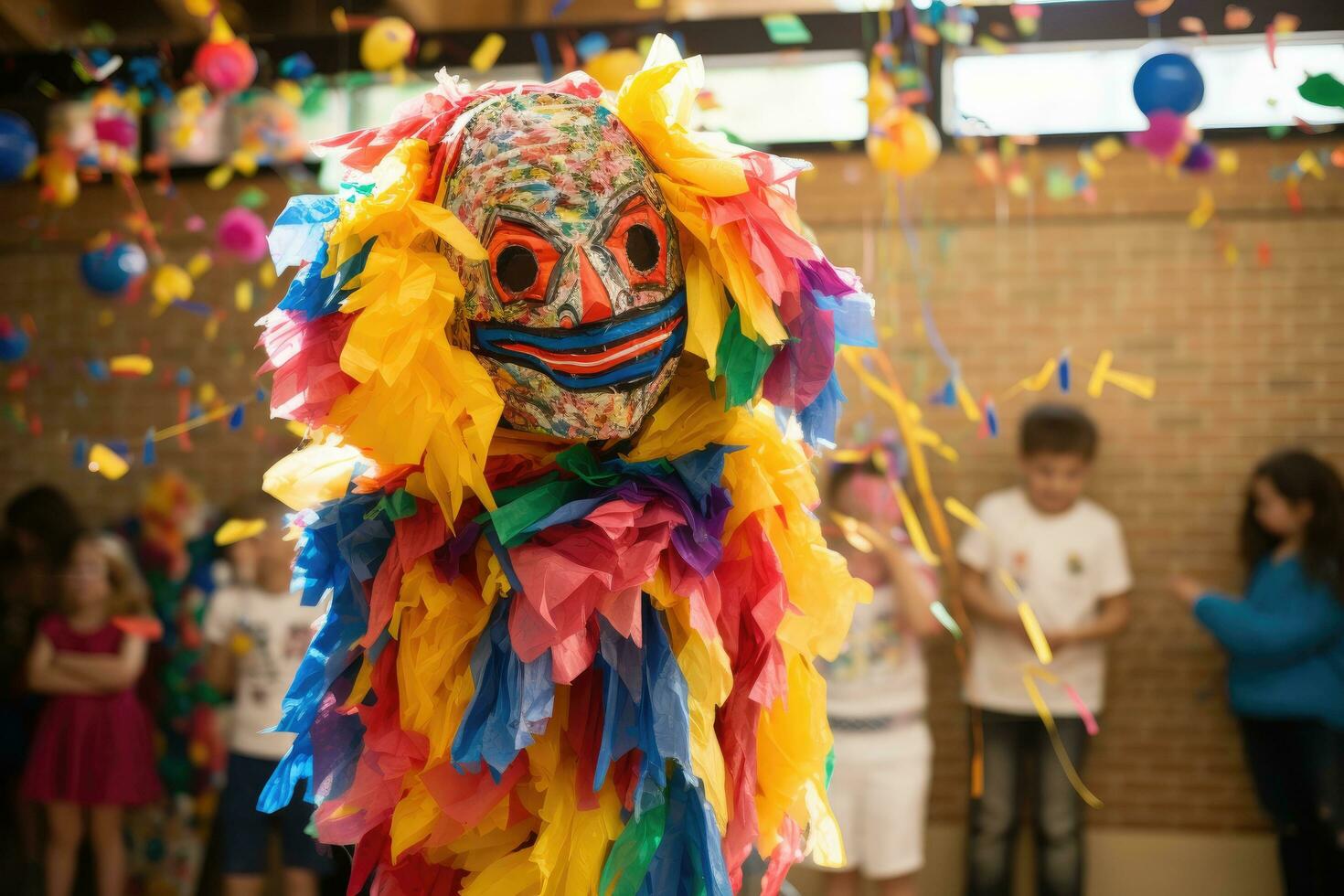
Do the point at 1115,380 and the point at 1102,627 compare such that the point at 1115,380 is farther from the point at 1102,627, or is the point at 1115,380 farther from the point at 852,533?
the point at 852,533

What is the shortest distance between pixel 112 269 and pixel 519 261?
282 centimetres

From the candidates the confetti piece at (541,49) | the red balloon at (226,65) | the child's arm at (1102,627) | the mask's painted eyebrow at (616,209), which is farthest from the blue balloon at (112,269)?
the mask's painted eyebrow at (616,209)

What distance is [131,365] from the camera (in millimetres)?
4160

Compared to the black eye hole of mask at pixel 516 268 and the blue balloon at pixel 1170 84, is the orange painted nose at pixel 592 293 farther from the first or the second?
the blue balloon at pixel 1170 84

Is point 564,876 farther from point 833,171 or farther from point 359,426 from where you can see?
point 833,171

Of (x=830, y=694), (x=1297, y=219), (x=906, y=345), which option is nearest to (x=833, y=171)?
(x=906, y=345)

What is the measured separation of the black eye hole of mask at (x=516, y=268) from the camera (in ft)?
3.78

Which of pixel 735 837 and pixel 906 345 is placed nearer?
pixel 735 837

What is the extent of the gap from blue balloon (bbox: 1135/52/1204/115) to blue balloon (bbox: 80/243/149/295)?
276cm

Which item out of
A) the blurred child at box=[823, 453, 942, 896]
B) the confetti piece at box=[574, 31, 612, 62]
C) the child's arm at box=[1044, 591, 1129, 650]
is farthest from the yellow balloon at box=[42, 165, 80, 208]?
the child's arm at box=[1044, 591, 1129, 650]

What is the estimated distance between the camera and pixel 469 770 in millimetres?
1179

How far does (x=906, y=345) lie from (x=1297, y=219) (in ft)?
3.97

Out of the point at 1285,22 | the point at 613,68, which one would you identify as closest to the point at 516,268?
the point at 613,68

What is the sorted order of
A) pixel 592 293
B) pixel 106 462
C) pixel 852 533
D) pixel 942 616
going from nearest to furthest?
pixel 592 293, pixel 942 616, pixel 852 533, pixel 106 462
